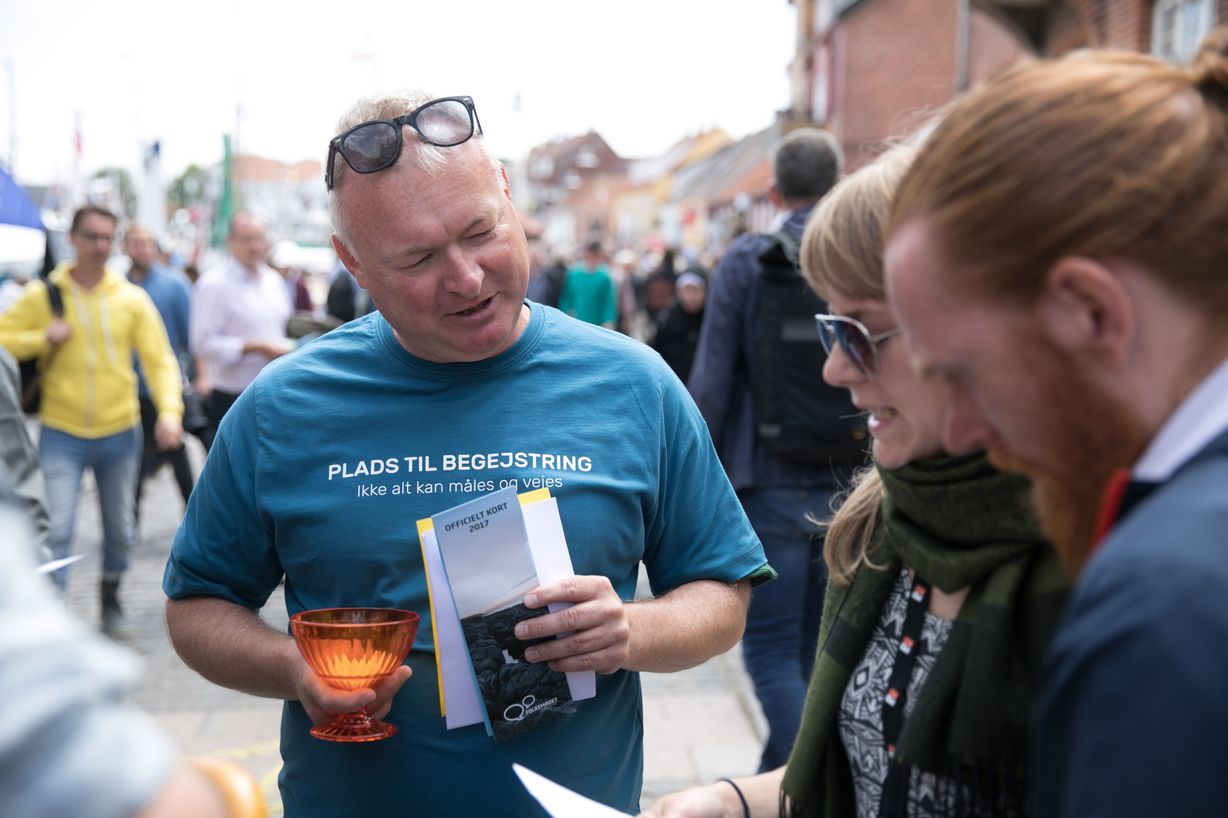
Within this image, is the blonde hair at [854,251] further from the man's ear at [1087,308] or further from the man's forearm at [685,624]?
the man's ear at [1087,308]

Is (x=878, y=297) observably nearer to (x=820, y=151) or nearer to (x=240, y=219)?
(x=820, y=151)

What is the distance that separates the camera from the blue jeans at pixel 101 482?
243 inches

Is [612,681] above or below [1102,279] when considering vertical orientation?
below

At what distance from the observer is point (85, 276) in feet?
21.5

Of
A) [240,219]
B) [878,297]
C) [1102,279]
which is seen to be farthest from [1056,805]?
[240,219]

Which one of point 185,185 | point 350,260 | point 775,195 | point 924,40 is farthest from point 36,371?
point 185,185

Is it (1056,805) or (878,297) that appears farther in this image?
(878,297)

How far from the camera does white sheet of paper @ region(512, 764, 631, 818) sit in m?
1.61

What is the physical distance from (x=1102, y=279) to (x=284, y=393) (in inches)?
62.3

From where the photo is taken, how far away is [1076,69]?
3.52ft

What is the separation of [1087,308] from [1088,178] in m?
0.11

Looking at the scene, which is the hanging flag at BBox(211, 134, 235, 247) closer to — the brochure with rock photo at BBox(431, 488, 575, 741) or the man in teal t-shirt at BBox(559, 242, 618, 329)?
the man in teal t-shirt at BBox(559, 242, 618, 329)

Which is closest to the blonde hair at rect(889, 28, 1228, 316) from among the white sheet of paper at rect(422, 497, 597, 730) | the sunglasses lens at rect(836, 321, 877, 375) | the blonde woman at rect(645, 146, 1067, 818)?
the blonde woman at rect(645, 146, 1067, 818)

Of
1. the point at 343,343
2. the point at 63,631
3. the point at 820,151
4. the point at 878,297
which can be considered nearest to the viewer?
the point at 63,631
